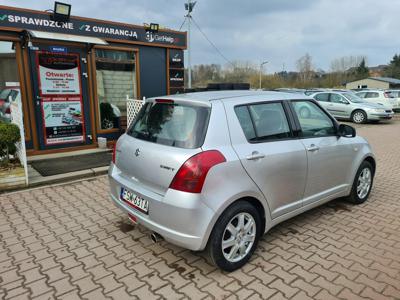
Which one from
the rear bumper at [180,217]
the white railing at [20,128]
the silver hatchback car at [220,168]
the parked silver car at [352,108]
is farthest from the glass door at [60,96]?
the parked silver car at [352,108]

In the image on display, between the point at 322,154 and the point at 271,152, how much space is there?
3.15ft

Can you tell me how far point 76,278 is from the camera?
2789 millimetres

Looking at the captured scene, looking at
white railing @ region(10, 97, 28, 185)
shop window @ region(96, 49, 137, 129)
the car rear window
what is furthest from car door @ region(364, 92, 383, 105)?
white railing @ region(10, 97, 28, 185)

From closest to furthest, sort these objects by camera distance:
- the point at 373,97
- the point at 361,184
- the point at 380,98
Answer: the point at 361,184, the point at 380,98, the point at 373,97

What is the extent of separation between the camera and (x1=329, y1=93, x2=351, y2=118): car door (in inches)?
626

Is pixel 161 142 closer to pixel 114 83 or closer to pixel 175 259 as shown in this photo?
pixel 175 259

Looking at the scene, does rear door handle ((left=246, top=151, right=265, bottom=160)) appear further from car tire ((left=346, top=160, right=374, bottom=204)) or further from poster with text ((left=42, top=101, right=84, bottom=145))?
poster with text ((left=42, top=101, right=84, bottom=145))

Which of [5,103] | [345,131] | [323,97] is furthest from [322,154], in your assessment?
[323,97]

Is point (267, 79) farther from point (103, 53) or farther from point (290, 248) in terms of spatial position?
point (290, 248)

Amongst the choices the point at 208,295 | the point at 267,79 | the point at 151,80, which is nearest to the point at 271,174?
the point at 208,295

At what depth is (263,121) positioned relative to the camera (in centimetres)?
321

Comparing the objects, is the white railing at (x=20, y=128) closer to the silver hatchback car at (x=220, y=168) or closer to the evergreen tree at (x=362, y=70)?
the silver hatchback car at (x=220, y=168)

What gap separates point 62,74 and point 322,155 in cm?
609

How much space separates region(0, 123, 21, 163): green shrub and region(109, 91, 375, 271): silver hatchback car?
9.03 feet
